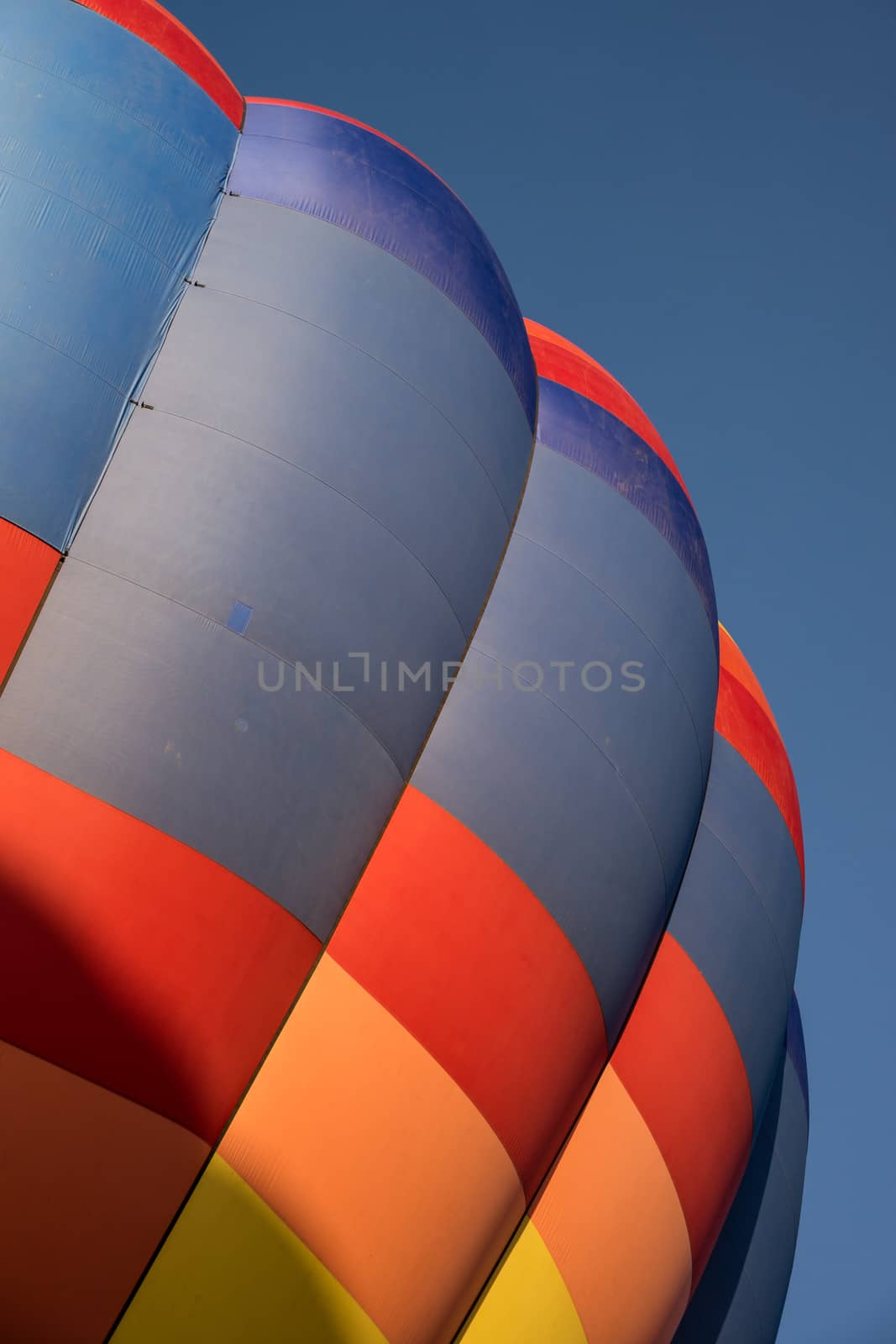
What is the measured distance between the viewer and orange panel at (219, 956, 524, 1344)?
3.81 metres

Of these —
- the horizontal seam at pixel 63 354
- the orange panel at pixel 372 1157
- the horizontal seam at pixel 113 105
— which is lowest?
the orange panel at pixel 372 1157

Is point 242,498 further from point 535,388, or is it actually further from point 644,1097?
point 644,1097

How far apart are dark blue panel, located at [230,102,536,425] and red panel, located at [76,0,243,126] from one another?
0.11 metres

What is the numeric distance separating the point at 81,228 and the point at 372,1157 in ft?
10.0

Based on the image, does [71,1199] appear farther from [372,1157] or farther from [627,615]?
[627,615]

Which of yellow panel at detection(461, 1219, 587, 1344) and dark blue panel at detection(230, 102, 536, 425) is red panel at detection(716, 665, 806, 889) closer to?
dark blue panel at detection(230, 102, 536, 425)

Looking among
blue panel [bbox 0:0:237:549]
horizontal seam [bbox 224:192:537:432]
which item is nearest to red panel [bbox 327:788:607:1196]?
blue panel [bbox 0:0:237:549]

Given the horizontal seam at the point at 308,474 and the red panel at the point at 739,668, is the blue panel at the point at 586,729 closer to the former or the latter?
the horizontal seam at the point at 308,474

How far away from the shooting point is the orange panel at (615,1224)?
458cm


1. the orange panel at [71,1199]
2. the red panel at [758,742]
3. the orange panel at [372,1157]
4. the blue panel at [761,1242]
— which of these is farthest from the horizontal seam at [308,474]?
the blue panel at [761,1242]

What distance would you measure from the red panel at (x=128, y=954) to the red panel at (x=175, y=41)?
276 centimetres

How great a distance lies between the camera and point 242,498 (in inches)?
158

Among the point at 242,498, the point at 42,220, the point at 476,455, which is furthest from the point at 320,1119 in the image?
the point at 42,220

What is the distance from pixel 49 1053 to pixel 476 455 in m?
2.52
